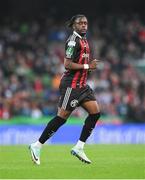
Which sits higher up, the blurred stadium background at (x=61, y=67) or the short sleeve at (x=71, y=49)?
the short sleeve at (x=71, y=49)

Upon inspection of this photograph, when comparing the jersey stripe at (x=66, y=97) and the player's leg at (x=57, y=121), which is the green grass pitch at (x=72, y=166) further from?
the jersey stripe at (x=66, y=97)

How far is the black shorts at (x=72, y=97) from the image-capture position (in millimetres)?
12172

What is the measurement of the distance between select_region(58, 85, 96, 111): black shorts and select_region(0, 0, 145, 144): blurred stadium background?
353 inches

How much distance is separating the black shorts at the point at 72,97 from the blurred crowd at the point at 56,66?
33.1ft

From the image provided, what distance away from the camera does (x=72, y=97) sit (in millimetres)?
12211

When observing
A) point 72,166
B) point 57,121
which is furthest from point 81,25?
point 72,166

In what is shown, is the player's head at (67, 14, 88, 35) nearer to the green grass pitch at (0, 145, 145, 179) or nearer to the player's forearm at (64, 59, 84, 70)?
the player's forearm at (64, 59, 84, 70)

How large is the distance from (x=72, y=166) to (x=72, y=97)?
1208 millimetres

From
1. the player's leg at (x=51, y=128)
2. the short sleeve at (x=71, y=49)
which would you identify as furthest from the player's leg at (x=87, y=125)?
the short sleeve at (x=71, y=49)

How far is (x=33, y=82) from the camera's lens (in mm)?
25203

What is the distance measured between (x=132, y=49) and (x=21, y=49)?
14.1ft

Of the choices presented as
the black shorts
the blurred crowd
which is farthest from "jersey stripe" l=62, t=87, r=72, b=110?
the blurred crowd

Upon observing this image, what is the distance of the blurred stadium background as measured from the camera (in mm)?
21891

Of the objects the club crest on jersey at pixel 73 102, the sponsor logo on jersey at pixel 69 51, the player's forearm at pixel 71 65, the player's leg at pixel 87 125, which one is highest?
the sponsor logo on jersey at pixel 69 51
